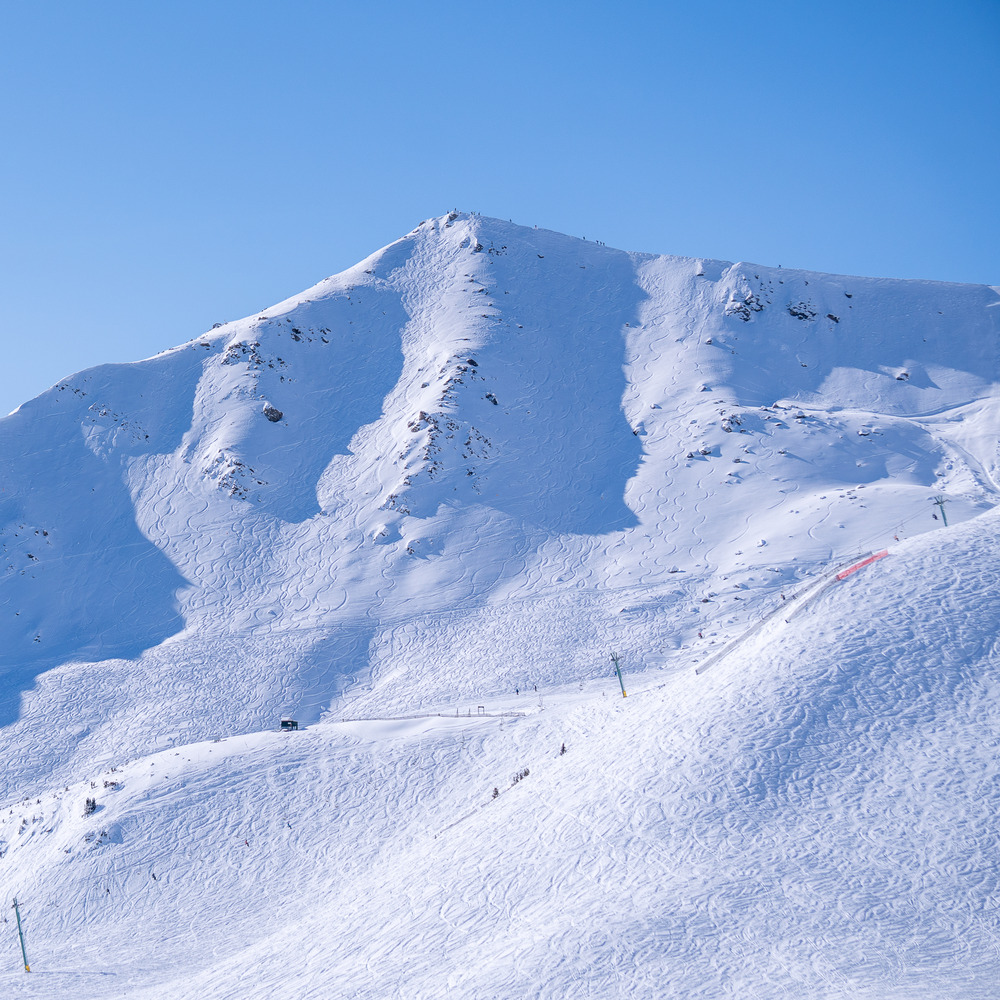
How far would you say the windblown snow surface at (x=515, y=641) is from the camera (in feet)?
69.2

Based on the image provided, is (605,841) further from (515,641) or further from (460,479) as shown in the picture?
(460,479)

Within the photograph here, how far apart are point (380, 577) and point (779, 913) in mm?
36283

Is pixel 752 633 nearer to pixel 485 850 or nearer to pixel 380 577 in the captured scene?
pixel 485 850

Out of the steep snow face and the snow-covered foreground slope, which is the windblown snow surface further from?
the steep snow face

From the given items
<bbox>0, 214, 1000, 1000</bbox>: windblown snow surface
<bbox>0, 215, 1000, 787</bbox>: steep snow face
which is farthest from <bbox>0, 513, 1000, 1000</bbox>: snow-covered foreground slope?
<bbox>0, 215, 1000, 787</bbox>: steep snow face

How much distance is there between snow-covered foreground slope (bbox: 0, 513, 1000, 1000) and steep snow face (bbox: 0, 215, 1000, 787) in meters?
9.14

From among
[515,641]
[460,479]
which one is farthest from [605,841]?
[460,479]

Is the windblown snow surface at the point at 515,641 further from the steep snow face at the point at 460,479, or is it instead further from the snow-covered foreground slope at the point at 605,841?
the steep snow face at the point at 460,479

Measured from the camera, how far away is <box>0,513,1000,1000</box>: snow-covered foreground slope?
62.8 feet

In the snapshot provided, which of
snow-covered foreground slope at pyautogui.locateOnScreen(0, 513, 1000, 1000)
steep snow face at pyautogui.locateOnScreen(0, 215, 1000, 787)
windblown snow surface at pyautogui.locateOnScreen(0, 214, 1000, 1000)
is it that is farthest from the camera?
steep snow face at pyautogui.locateOnScreen(0, 215, 1000, 787)

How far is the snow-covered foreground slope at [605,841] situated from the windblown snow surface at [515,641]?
120mm

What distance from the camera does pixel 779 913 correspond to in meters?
19.6

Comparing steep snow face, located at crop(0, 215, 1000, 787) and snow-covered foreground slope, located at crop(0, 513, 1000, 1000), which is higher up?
steep snow face, located at crop(0, 215, 1000, 787)

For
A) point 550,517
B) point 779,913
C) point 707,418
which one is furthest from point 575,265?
point 779,913
